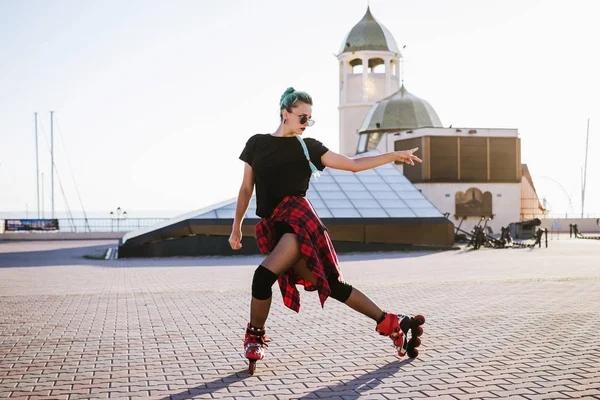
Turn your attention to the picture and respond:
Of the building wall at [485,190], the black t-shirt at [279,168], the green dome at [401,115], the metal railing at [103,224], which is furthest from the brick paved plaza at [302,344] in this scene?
the green dome at [401,115]

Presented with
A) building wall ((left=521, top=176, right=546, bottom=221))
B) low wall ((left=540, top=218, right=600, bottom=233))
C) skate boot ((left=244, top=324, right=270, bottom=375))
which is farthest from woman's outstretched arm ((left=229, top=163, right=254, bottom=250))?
building wall ((left=521, top=176, right=546, bottom=221))

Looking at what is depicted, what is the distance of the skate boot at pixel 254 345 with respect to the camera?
17.8ft

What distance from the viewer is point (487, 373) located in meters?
5.32

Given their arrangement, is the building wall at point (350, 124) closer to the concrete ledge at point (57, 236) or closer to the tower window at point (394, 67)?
the tower window at point (394, 67)

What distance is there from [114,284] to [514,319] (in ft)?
25.8

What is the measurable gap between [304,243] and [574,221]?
166ft

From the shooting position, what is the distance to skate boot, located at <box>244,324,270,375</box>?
17.8ft

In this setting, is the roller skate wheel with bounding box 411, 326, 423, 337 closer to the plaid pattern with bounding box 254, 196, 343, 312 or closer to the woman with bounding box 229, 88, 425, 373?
the woman with bounding box 229, 88, 425, 373

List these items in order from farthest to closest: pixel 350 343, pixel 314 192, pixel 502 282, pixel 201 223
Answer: pixel 314 192 → pixel 201 223 → pixel 502 282 → pixel 350 343

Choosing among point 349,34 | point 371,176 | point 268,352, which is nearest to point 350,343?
point 268,352

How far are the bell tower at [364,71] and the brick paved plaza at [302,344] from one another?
2158 inches

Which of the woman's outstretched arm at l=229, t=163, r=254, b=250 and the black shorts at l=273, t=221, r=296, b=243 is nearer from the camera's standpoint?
the black shorts at l=273, t=221, r=296, b=243

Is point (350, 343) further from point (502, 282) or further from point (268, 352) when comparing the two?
point (502, 282)

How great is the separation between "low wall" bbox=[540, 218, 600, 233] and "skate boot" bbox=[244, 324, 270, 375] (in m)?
47.5
